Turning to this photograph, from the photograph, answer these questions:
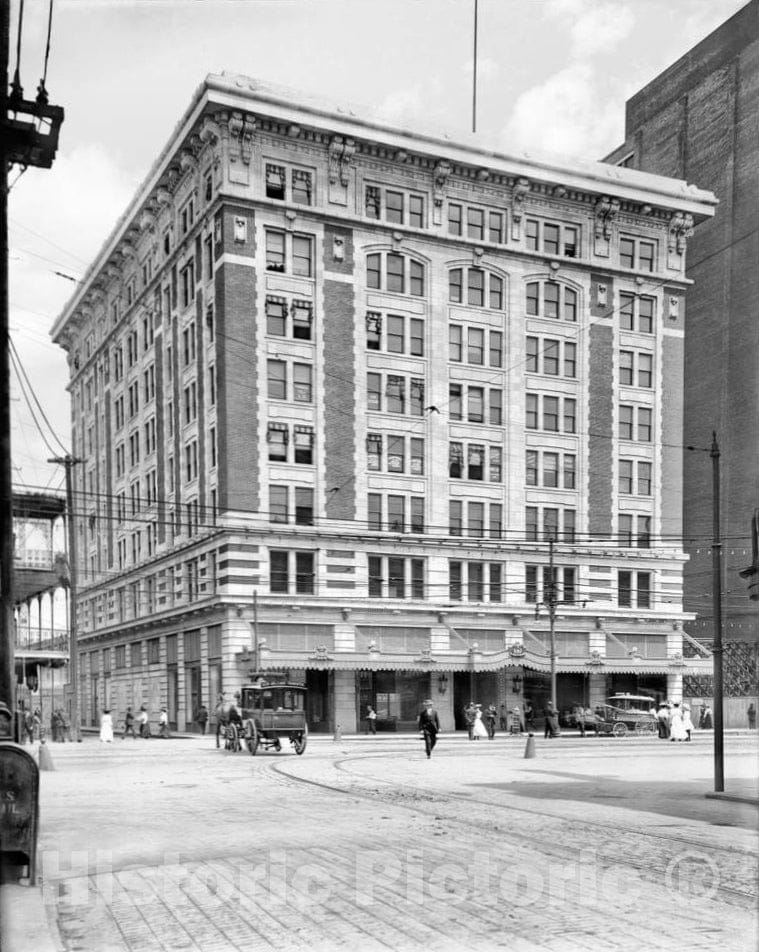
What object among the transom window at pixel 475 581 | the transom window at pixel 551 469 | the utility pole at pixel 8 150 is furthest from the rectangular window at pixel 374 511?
the utility pole at pixel 8 150

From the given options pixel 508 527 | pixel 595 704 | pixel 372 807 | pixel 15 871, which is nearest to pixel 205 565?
pixel 508 527

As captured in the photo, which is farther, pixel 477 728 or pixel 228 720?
pixel 477 728

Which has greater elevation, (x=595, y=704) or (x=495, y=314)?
(x=495, y=314)

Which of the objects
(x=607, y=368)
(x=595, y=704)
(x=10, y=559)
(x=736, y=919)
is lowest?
(x=595, y=704)

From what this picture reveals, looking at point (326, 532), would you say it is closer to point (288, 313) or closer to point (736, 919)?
point (288, 313)

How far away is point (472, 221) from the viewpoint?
46.7 meters

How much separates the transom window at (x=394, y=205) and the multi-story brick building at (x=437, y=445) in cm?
10

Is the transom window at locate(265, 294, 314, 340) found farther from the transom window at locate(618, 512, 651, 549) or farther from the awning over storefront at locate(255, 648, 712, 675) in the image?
the transom window at locate(618, 512, 651, 549)

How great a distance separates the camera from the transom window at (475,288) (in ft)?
156

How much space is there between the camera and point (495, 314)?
48.1 meters

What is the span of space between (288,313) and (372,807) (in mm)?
31444

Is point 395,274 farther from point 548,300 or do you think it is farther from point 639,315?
point 639,315

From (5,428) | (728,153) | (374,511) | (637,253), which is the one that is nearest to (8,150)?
(5,428)

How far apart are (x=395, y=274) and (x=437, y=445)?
776cm
